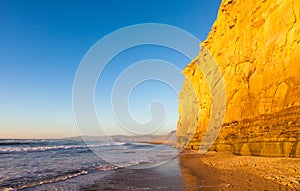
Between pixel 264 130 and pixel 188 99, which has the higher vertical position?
pixel 188 99

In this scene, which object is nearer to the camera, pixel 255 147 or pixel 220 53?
pixel 255 147

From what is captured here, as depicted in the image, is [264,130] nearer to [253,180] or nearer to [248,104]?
[248,104]

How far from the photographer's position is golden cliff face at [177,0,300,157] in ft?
40.2

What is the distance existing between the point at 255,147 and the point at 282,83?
4.67 metres

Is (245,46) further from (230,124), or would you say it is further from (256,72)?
(230,124)

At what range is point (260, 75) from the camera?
15812 mm

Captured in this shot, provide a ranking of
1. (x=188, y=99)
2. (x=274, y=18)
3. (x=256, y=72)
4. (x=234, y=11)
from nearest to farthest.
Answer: (x=274, y=18)
(x=256, y=72)
(x=234, y=11)
(x=188, y=99)

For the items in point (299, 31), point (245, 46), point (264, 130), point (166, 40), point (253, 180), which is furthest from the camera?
point (166, 40)

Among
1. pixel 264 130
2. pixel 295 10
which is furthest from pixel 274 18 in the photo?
pixel 264 130

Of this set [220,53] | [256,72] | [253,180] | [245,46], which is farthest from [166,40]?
[253,180]

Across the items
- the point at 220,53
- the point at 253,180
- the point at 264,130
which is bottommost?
the point at 253,180

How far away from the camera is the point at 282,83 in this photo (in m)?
13.1

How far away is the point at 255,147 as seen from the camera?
14469mm

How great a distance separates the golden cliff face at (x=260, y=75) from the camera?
12.2 meters
